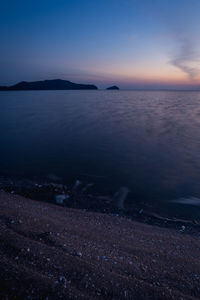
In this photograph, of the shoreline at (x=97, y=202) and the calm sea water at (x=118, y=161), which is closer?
the shoreline at (x=97, y=202)

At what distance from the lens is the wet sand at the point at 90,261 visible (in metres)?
2.80

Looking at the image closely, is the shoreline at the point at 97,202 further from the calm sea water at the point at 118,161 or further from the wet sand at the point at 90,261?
the wet sand at the point at 90,261

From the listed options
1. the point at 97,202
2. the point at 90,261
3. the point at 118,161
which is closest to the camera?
the point at 90,261

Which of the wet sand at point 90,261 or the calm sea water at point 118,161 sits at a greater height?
the wet sand at point 90,261

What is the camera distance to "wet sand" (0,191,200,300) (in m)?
2.80

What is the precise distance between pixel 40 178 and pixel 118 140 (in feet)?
34.9

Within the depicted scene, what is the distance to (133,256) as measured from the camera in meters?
4.10

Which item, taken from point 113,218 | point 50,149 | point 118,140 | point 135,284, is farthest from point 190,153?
point 135,284

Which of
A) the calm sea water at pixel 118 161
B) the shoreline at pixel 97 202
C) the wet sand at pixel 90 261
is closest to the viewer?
the wet sand at pixel 90 261

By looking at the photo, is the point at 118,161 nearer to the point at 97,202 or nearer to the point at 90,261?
the point at 97,202

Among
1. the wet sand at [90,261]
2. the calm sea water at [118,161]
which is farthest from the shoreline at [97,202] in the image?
the wet sand at [90,261]

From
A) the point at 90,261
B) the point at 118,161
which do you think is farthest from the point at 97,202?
the point at 118,161

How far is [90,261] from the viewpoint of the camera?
11.6 ft

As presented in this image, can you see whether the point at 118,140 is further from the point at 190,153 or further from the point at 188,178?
the point at 188,178
